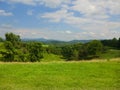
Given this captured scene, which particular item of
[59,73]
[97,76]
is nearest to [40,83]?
[59,73]

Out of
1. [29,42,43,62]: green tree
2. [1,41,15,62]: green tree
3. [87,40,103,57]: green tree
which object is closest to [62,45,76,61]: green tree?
[87,40,103,57]: green tree

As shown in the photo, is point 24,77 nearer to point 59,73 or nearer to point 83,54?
point 59,73

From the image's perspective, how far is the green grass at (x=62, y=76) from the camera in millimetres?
19688

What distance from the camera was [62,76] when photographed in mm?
23625

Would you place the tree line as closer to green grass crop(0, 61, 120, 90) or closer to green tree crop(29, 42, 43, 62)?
green tree crop(29, 42, 43, 62)

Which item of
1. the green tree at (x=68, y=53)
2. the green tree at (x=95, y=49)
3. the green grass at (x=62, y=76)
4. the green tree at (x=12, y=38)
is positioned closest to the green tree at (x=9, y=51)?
the green tree at (x=12, y=38)

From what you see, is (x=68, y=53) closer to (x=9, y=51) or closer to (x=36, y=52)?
(x=36, y=52)

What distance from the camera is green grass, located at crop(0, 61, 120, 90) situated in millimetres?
19688

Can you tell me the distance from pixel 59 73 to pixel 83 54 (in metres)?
84.3

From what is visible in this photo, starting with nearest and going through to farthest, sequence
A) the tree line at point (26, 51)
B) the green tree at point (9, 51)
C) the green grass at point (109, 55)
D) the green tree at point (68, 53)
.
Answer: the green tree at point (9, 51), the tree line at point (26, 51), the green grass at point (109, 55), the green tree at point (68, 53)

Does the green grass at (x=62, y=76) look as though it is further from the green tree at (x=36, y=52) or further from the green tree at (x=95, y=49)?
the green tree at (x=95, y=49)

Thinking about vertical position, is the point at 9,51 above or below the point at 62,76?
above

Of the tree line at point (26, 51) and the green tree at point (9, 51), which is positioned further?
the tree line at point (26, 51)

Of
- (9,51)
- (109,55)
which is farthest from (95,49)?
(9,51)
